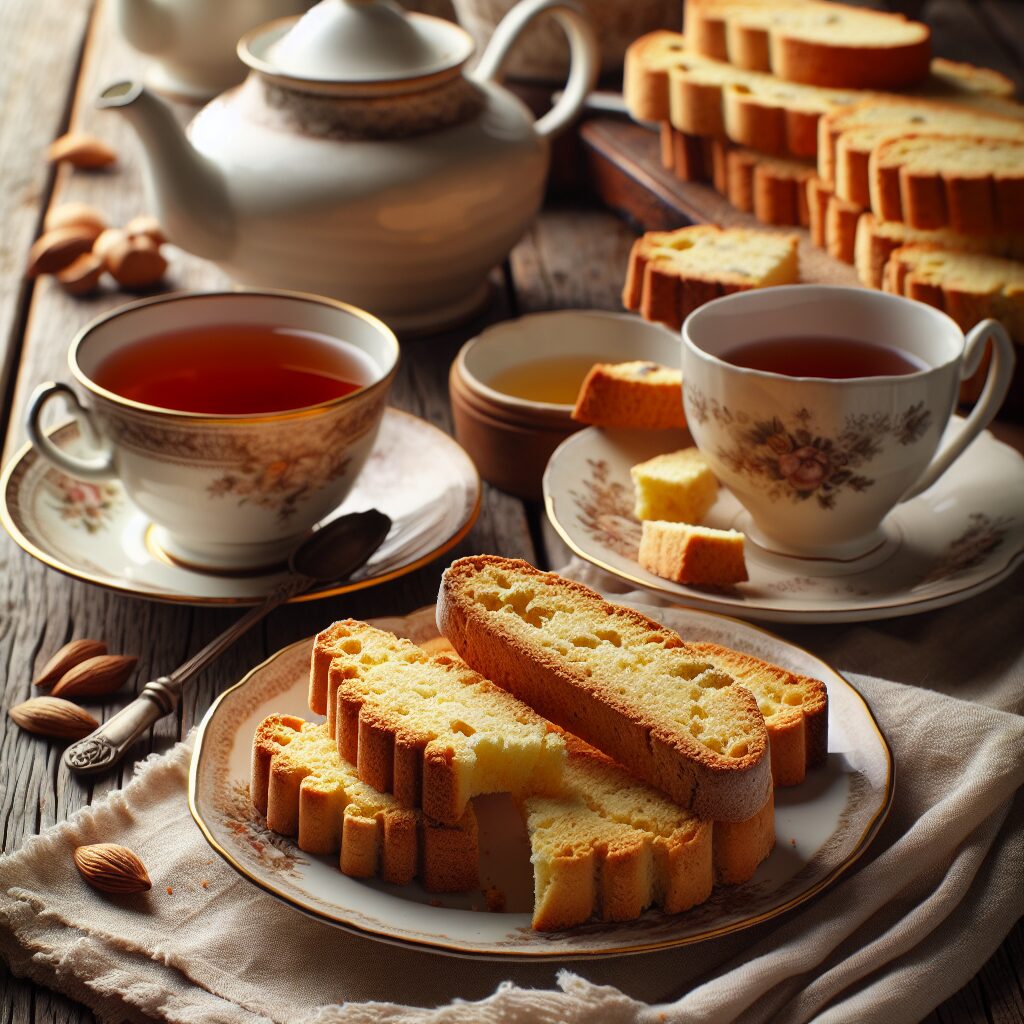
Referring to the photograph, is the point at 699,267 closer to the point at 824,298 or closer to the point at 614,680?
the point at 824,298

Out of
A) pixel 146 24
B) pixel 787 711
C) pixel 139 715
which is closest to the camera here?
pixel 787 711

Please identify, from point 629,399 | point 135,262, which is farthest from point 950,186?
point 135,262

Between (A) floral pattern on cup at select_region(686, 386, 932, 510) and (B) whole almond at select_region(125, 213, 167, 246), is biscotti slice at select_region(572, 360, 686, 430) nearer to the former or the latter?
(A) floral pattern on cup at select_region(686, 386, 932, 510)

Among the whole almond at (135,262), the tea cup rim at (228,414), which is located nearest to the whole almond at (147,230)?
the whole almond at (135,262)

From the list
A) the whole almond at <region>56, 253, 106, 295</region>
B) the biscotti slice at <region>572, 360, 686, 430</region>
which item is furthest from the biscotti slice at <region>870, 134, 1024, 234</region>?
Result: the whole almond at <region>56, 253, 106, 295</region>

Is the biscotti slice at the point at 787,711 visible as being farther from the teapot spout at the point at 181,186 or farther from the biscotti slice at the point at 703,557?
the teapot spout at the point at 181,186

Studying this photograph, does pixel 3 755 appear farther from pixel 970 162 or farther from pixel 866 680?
pixel 970 162

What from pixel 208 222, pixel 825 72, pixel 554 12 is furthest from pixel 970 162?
pixel 208 222
